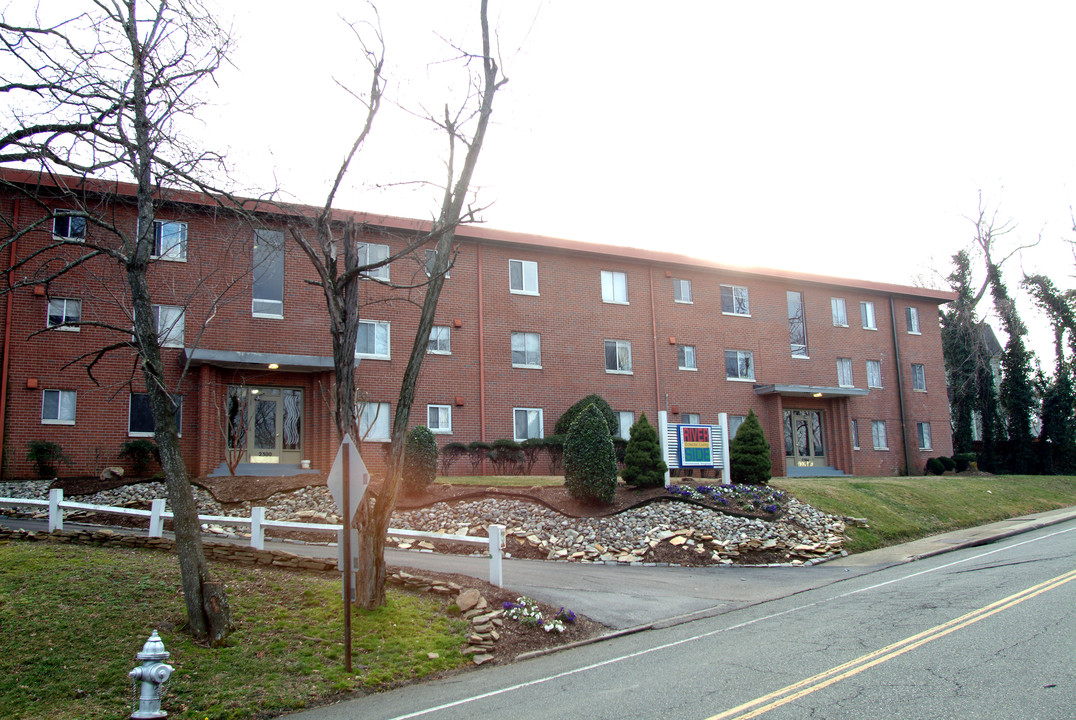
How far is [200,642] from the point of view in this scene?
29.2ft

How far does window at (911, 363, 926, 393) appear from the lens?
1432 inches

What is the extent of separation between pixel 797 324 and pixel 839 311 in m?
2.49

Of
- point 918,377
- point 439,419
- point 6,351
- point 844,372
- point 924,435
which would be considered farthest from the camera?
point 918,377

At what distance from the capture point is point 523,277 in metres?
27.5

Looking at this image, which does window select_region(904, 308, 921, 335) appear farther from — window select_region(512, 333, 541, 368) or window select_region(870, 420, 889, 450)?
window select_region(512, 333, 541, 368)

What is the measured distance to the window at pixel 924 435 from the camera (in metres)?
35.7

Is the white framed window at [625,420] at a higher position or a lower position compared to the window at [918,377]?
lower

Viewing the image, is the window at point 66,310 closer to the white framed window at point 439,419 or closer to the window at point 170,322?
the window at point 170,322

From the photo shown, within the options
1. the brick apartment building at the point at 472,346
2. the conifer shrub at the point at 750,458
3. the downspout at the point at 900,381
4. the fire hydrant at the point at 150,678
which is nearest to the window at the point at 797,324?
the brick apartment building at the point at 472,346

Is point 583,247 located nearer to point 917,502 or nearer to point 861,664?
point 917,502

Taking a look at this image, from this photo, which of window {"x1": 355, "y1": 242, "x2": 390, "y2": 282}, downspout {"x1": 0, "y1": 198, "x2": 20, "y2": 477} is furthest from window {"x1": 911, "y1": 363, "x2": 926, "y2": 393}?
downspout {"x1": 0, "y1": 198, "x2": 20, "y2": 477}

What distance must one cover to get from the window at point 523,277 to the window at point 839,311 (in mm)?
14287

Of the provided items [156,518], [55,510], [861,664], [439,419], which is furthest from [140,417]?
[861,664]

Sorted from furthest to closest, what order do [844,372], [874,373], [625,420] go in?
[874,373], [844,372], [625,420]
